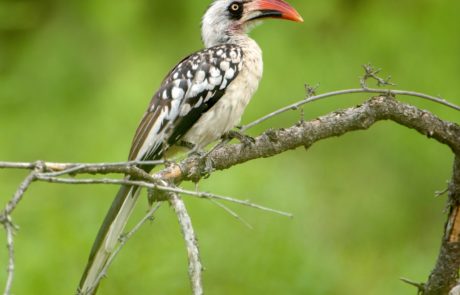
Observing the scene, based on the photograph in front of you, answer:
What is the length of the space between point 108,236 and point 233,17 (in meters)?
1.78

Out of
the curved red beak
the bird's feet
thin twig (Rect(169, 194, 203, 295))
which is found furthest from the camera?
the curved red beak

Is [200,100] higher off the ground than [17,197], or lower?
higher

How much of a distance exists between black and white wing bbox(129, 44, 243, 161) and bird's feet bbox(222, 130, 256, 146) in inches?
5.6

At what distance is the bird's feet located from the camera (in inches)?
136

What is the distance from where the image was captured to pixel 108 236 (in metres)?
3.23

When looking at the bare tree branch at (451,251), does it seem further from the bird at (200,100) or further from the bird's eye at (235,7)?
the bird's eye at (235,7)

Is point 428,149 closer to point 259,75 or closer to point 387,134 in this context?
point 387,134

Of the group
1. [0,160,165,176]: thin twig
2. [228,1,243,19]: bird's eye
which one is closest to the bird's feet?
[228,1,243,19]: bird's eye

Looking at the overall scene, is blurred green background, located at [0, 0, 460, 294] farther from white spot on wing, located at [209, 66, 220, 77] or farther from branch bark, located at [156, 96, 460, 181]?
branch bark, located at [156, 96, 460, 181]

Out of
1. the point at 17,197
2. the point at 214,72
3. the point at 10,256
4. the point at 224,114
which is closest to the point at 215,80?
the point at 214,72

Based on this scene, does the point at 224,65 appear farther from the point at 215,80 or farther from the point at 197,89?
the point at 197,89

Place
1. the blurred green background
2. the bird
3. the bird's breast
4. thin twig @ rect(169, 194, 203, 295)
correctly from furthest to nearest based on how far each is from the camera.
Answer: the blurred green background → the bird's breast → the bird → thin twig @ rect(169, 194, 203, 295)

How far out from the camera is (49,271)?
519 centimetres

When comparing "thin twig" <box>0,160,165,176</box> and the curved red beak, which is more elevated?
the curved red beak
